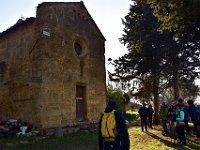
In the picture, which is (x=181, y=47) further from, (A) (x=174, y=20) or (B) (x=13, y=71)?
(B) (x=13, y=71)

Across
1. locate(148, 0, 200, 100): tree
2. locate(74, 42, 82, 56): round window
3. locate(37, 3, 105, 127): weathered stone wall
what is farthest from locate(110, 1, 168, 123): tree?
locate(74, 42, 82, 56): round window

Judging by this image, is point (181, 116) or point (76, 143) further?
point (76, 143)

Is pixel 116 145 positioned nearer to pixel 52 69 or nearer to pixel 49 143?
pixel 49 143

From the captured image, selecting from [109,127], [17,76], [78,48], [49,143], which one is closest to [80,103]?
[78,48]

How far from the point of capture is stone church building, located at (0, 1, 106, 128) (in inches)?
527

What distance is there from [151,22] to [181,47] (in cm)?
284

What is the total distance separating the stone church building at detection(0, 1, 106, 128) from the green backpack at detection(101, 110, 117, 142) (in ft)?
26.4

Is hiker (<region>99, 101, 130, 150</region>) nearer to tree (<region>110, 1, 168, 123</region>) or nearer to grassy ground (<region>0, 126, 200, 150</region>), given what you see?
grassy ground (<region>0, 126, 200, 150</region>)

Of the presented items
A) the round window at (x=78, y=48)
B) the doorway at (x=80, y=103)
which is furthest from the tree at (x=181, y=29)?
the doorway at (x=80, y=103)

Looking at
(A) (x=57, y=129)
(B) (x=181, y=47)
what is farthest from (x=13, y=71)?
(B) (x=181, y=47)

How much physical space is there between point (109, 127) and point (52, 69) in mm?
8962

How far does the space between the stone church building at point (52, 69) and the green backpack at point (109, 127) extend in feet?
26.4

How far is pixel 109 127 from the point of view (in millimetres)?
5355

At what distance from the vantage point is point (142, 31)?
17422mm
